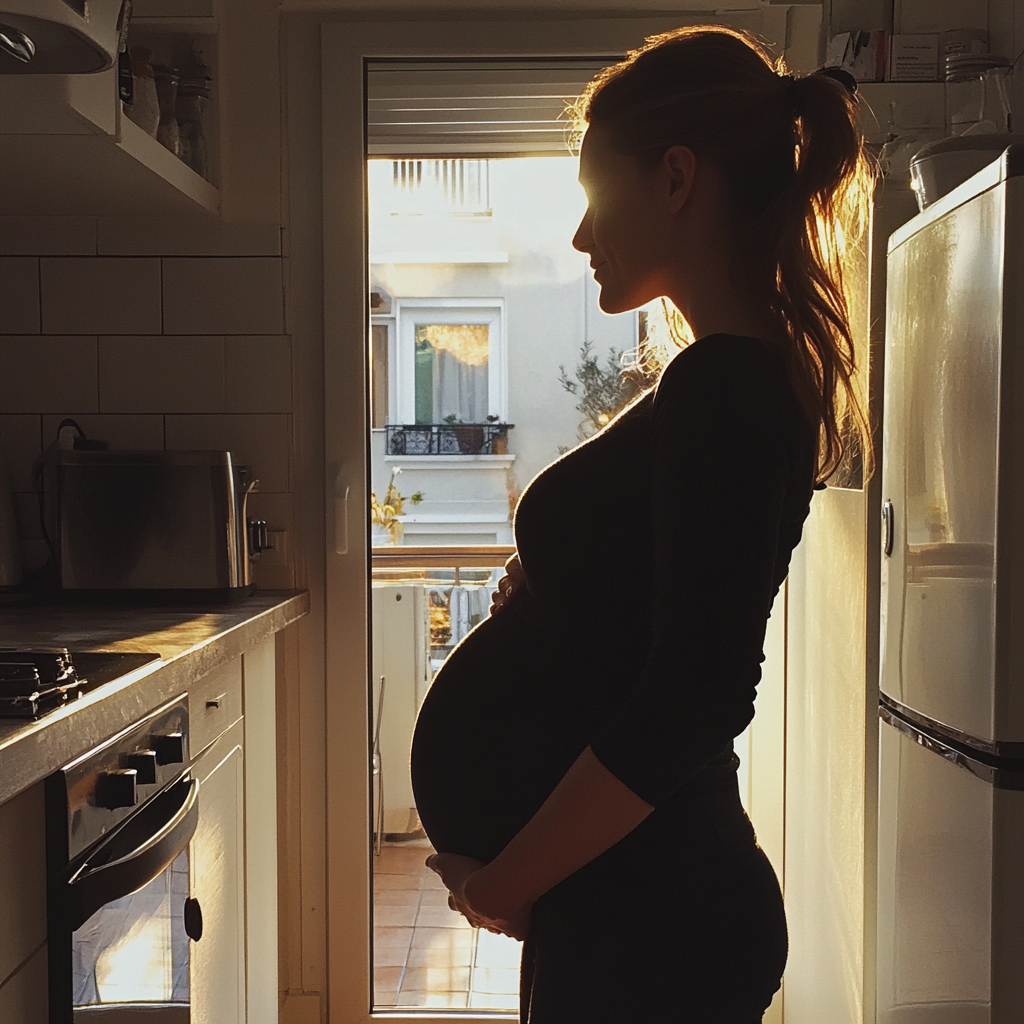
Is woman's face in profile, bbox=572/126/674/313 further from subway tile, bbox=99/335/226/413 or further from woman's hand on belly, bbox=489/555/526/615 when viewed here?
subway tile, bbox=99/335/226/413

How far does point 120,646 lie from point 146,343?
97 centimetres

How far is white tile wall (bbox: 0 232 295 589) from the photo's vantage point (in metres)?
2.07

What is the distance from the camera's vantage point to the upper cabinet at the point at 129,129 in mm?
1365

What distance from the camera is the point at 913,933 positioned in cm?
132

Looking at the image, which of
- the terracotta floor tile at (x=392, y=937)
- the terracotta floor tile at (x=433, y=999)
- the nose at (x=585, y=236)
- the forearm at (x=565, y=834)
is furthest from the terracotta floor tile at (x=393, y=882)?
the nose at (x=585, y=236)

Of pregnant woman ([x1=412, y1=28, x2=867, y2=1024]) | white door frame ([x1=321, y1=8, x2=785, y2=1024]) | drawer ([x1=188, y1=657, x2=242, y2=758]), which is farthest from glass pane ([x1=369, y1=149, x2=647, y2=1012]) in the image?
pregnant woman ([x1=412, y1=28, x2=867, y2=1024])

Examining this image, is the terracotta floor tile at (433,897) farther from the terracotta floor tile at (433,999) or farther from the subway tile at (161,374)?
the subway tile at (161,374)

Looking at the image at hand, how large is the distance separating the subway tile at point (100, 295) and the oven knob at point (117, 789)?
1.28 meters

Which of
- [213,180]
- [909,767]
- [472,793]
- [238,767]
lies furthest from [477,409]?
[472,793]

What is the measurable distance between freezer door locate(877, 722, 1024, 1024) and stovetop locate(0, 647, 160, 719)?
86 cm

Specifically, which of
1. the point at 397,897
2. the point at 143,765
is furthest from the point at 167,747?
the point at 397,897

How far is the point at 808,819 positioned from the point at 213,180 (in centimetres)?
157

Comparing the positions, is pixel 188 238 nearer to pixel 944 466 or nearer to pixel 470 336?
pixel 470 336

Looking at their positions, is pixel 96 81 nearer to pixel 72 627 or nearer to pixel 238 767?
pixel 72 627
